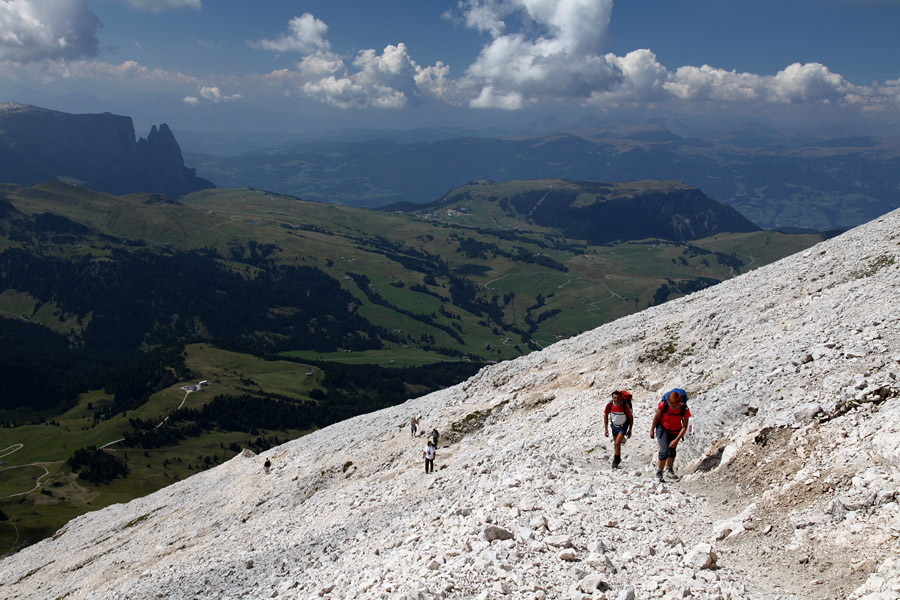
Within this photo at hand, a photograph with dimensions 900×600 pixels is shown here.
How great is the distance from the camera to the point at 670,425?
71.5ft

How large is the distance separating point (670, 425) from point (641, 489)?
2794mm

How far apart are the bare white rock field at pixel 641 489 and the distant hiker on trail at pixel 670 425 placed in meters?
0.88

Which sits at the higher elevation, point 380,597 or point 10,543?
point 380,597

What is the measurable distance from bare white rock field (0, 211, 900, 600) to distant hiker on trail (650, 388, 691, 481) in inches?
34.8

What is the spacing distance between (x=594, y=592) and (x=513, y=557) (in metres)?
2.83

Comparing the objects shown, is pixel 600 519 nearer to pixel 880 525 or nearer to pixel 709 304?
pixel 880 525

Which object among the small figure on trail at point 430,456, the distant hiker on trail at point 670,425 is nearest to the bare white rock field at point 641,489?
the distant hiker on trail at point 670,425

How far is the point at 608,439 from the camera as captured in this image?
89.6 ft

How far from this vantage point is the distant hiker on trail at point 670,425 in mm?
21781

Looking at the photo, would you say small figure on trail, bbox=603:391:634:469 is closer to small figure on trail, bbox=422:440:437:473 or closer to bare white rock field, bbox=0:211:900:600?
bare white rock field, bbox=0:211:900:600

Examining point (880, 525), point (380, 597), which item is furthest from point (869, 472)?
point (380, 597)

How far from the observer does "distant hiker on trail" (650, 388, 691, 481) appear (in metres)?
21.8

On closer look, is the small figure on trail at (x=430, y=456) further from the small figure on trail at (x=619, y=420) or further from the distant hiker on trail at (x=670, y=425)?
the distant hiker on trail at (x=670, y=425)

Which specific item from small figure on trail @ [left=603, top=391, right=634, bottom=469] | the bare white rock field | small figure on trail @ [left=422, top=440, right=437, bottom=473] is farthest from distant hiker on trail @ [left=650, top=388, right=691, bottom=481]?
small figure on trail @ [left=422, top=440, right=437, bottom=473]
